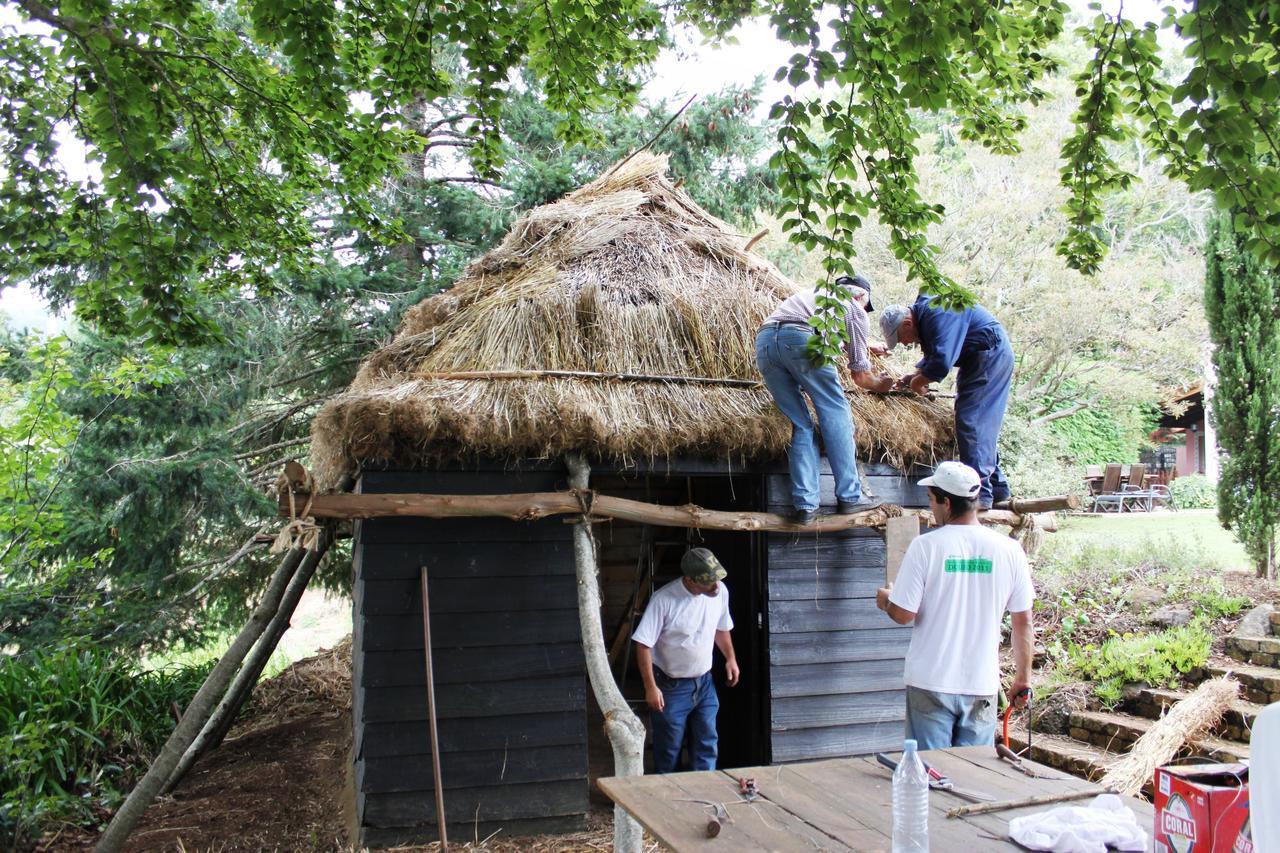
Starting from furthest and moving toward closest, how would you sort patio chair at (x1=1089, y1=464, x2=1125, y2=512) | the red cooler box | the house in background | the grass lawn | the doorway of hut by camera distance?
the house in background, patio chair at (x1=1089, y1=464, x2=1125, y2=512), the grass lawn, the doorway of hut, the red cooler box

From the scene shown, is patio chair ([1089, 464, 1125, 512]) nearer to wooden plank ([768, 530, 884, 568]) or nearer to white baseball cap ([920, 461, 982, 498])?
wooden plank ([768, 530, 884, 568])

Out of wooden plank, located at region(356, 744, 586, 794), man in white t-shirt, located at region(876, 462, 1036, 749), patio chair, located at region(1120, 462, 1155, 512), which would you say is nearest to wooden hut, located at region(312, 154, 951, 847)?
wooden plank, located at region(356, 744, 586, 794)

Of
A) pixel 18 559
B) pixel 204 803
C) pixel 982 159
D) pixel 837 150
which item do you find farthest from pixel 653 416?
pixel 982 159

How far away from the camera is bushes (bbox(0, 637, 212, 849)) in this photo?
20.7ft

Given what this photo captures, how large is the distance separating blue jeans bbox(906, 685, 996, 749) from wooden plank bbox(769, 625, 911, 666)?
2165 millimetres

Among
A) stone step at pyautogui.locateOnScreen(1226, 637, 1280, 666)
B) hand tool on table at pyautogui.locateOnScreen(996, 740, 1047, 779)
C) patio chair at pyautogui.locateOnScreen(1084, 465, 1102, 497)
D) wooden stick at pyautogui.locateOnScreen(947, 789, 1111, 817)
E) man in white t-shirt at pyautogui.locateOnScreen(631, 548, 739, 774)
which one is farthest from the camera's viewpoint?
patio chair at pyautogui.locateOnScreen(1084, 465, 1102, 497)

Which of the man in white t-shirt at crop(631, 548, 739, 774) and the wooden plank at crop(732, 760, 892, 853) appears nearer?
the wooden plank at crop(732, 760, 892, 853)

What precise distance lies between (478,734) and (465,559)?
1100 mm

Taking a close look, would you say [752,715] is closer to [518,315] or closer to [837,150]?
[518,315]

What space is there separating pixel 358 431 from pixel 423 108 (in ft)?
27.7

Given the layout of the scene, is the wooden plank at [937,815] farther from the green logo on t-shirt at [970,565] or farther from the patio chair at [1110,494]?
the patio chair at [1110,494]

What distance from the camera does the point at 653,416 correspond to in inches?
218

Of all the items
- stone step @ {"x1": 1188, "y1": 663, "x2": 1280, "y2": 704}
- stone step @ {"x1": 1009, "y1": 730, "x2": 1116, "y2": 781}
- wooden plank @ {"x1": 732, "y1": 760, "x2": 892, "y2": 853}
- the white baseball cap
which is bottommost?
stone step @ {"x1": 1009, "y1": 730, "x2": 1116, "y2": 781}

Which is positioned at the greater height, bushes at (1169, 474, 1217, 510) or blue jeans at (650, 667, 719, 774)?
bushes at (1169, 474, 1217, 510)
